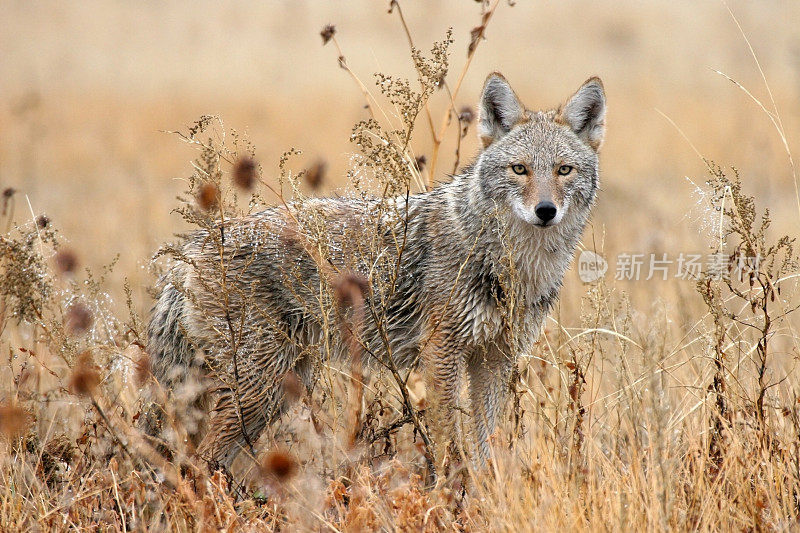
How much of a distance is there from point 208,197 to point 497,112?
2057 millimetres

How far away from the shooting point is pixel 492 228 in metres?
4.78

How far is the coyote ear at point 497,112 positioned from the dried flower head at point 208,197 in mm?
1836

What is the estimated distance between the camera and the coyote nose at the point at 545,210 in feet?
14.7

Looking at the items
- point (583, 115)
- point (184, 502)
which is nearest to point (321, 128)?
point (583, 115)

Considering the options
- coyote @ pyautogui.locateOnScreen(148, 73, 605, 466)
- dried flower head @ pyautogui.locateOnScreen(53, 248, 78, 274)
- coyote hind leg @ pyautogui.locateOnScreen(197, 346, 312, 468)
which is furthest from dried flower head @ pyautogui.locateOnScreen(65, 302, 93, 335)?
coyote hind leg @ pyautogui.locateOnScreen(197, 346, 312, 468)

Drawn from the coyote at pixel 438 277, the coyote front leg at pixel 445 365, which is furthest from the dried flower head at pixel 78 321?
the coyote front leg at pixel 445 365

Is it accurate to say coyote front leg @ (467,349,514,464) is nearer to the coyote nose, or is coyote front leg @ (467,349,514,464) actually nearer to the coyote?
the coyote

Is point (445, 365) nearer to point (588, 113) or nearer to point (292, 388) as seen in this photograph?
point (292, 388)

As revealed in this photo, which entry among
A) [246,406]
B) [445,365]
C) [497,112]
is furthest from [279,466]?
[497,112]

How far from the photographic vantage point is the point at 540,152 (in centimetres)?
476

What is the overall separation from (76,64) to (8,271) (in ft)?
69.9

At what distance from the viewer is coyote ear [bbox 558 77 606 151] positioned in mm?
5000

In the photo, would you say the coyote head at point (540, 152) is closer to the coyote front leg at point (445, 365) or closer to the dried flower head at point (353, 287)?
the coyote front leg at point (445, 365)

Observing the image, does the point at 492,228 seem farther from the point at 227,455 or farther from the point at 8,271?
the point at 8,271
